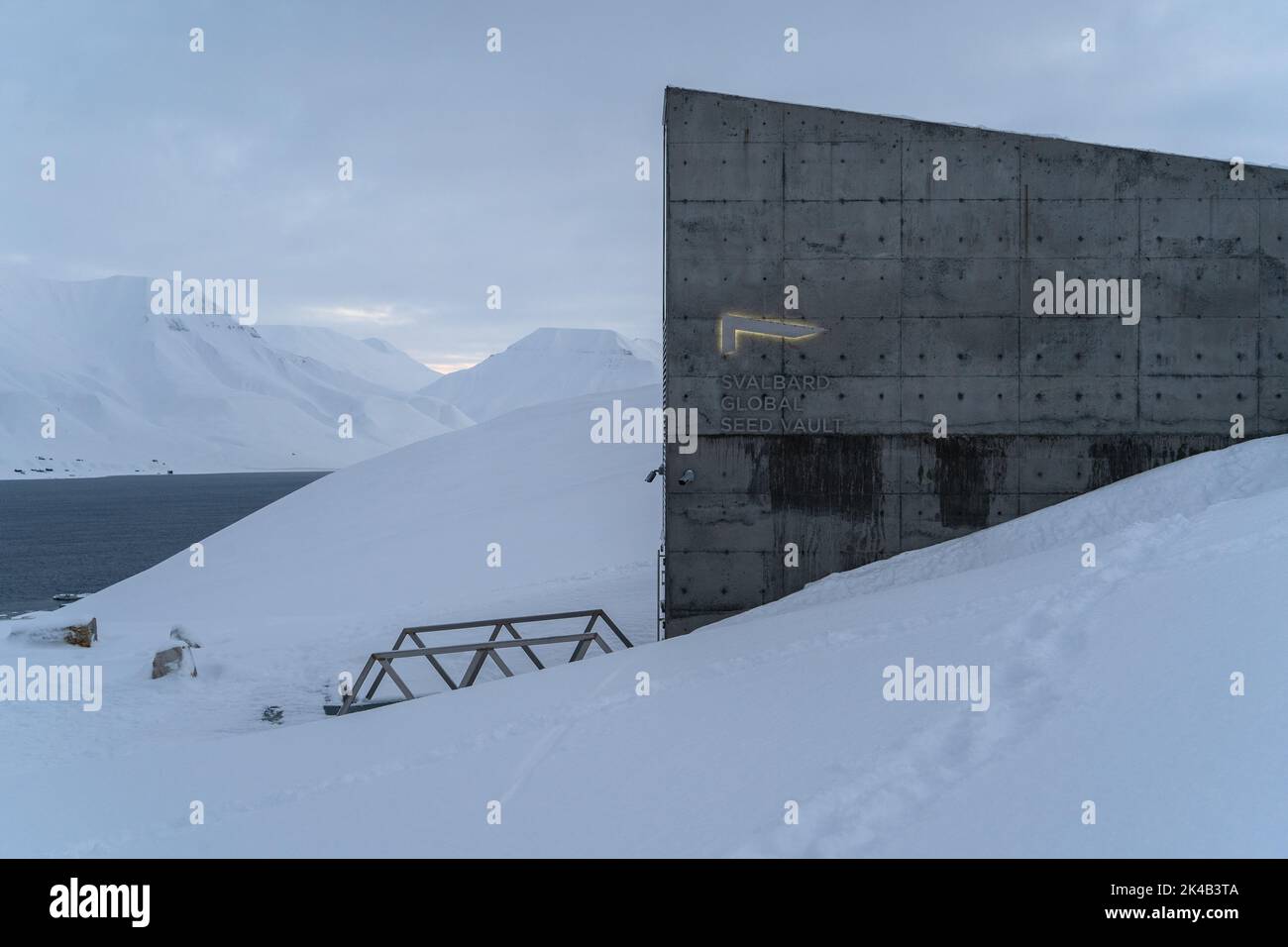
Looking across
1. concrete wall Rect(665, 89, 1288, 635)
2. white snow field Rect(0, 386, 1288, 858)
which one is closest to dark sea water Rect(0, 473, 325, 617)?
white snow field Rect(0, 386, 1288, 858)

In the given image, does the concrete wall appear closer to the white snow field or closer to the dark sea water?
the white snow field

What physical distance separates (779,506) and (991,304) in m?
3.94

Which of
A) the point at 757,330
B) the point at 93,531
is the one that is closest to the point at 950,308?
the point at 757,330

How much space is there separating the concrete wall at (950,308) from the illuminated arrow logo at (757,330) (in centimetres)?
9

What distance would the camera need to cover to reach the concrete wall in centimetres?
1235

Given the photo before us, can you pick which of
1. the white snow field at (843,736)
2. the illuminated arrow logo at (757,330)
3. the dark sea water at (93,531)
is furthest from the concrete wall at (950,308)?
the dark sea water at (93,531)

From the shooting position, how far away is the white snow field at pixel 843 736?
5.26m

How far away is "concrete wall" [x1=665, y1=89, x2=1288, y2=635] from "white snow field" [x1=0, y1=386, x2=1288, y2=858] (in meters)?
0.80

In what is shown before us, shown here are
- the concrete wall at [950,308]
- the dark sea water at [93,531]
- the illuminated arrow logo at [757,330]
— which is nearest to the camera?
the concrete wall at [950,308]

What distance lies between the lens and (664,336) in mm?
12336

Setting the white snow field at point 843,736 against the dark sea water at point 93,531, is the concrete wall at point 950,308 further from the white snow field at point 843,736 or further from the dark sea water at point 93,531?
the dark sea water at point 93,531
